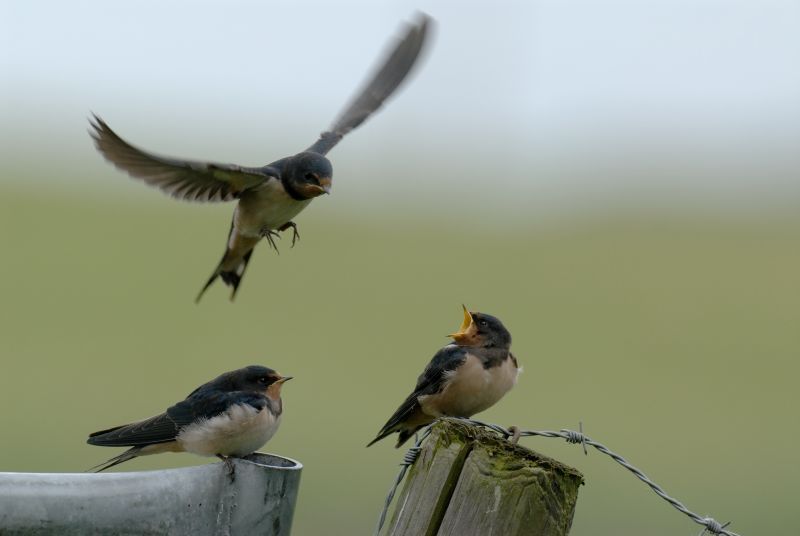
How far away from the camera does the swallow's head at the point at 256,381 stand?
541 cm

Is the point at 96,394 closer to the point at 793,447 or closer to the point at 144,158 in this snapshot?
the point at 793,447

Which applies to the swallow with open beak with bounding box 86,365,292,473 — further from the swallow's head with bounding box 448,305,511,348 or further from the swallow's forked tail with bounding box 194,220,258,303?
the swallow's head with bounding box 448,305,511,348

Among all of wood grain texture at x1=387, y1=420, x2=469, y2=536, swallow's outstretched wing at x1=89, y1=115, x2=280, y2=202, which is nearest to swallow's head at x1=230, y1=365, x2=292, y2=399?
swallow's outstretched wing at x1=89, y1=115, x2=280, y2=202

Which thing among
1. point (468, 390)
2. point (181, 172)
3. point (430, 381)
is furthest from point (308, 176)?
point (468, 390)

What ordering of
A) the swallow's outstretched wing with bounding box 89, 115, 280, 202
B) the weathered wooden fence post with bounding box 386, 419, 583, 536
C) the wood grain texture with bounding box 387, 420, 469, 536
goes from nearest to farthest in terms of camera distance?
the weathered wooden fence post with bounding box 386, 419, 583, 536 → the wood grain texture with bounding box 387, 420, 469, 536 → the swallow's outstretched wing with bounding box 89, 115, 280, 202

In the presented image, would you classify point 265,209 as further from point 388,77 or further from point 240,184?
point 388,77

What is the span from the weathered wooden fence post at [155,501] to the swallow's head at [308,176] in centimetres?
162

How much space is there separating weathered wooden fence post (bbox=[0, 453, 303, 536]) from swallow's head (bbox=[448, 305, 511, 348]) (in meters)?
2.09

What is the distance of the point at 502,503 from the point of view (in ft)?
11.4

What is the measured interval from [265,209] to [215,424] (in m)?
0.97

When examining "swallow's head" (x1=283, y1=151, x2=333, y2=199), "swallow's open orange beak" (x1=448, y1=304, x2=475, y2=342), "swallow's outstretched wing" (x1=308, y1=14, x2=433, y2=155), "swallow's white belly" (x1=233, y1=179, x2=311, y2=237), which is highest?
"swallow's outstretched wing" (x1=308, y1=14, x2=433, y2=155)

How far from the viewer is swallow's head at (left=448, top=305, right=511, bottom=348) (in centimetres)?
598

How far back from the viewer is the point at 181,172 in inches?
207

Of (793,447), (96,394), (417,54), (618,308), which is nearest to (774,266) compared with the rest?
(618,308)
